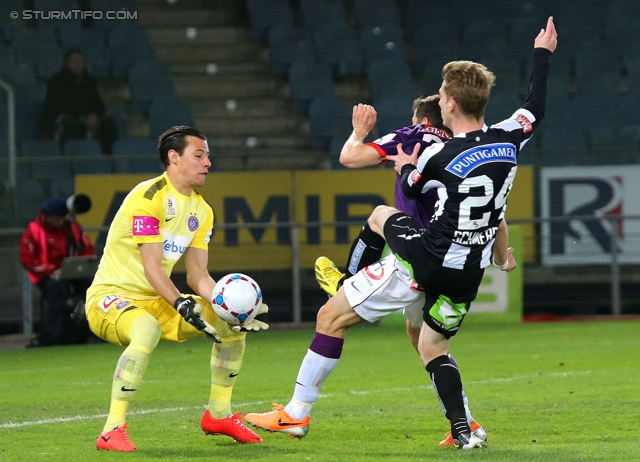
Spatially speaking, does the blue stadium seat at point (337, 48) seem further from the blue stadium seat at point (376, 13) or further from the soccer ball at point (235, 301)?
the soccer ball at point (235, 301)

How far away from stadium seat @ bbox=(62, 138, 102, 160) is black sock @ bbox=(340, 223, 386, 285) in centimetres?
1058

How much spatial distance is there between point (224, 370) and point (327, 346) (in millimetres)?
661

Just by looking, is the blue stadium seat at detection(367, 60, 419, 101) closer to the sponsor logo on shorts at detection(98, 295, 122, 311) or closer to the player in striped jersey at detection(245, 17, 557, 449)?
the player in striped jersey at detection(245, 17, 557, 449)

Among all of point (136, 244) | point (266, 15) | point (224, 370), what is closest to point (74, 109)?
point (266, 15)

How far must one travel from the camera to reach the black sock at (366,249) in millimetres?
6258

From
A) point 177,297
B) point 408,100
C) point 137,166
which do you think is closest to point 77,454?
point 177,297

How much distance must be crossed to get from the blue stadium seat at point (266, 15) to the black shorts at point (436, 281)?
13.5 metres

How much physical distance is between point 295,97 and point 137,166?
3919 millimetres

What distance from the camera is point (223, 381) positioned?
6.09 metres

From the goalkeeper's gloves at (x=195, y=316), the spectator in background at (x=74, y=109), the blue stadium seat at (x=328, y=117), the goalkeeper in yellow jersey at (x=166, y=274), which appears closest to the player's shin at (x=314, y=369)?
the goalkeeper in yellow jersey at (x=166, y=274)

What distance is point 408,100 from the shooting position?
18.0 meters

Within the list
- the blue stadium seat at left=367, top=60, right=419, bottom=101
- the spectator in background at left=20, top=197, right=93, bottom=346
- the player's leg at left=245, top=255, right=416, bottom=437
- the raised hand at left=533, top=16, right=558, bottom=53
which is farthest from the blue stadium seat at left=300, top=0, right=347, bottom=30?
the player's leg at left=245, top=255, right=416, bottom=437

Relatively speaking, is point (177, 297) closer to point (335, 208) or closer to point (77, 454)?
point (77, 454)

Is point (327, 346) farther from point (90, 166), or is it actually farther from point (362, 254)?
point (90, 166)
